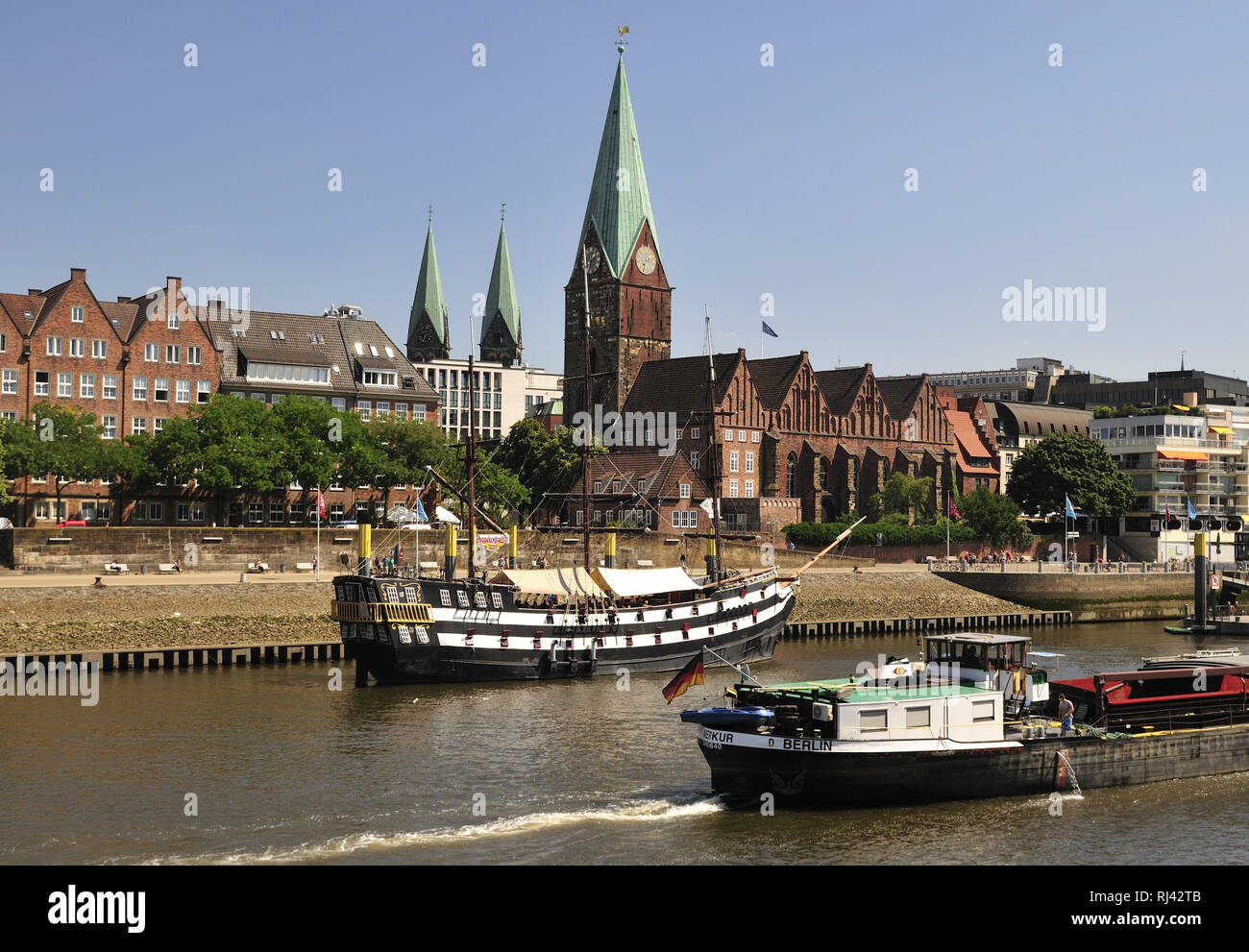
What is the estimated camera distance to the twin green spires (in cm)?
13738

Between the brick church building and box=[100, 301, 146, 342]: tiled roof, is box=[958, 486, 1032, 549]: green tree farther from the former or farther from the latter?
box=[100, 301, 146, 342]: tiled roof

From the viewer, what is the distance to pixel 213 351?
10638cm

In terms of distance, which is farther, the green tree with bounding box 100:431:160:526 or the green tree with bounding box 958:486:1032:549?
the green tree with bounding box 958:486:1032:549

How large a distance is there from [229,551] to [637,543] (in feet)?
98.0

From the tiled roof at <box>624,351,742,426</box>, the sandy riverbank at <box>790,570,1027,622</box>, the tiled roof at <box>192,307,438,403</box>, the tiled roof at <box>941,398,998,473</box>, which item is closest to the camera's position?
Result: the sandy riverbank at <box>790,570,1027,622</box>

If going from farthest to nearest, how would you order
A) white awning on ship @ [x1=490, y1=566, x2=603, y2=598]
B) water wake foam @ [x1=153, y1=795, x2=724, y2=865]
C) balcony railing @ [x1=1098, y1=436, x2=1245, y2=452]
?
balcony railing @ [x1=1098, y1=436, x2=1245, y2=452] < white awning on ship @ [x1=490, y1=566, x2=603, y2=598] < water wake foam @ [x1=153, y1=795, x2=724, y2=865]

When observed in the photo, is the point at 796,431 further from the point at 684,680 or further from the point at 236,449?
the point at 684,680

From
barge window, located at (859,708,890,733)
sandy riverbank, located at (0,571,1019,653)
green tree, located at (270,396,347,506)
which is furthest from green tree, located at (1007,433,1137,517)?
barge window, located at (859,708,890,733)

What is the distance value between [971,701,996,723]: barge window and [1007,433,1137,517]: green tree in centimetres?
8988

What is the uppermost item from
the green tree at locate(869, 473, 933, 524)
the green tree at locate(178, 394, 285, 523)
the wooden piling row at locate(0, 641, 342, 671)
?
the green tree at locate(178, 394, 285, 523)

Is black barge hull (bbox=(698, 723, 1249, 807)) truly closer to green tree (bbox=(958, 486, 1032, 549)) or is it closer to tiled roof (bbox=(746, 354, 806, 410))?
green tree (bbox=(958, 486, 1032, 549))

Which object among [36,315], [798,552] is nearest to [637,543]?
[798,552]

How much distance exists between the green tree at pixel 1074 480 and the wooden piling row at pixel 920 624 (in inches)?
1146

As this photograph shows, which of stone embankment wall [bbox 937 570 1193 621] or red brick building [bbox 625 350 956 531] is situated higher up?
red brick building [bbox 625 350 956 531]
